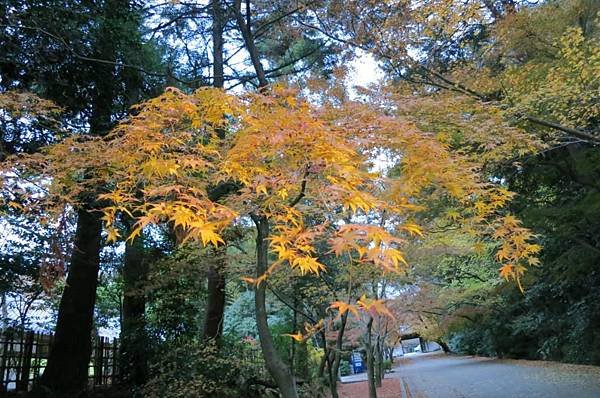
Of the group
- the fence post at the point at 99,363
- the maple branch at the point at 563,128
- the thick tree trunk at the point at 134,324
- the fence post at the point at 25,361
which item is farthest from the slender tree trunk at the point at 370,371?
the fence post at the point at 25,361

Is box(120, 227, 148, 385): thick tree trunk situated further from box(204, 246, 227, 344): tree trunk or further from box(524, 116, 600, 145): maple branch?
box(524, 116, 600, 145): maple branch

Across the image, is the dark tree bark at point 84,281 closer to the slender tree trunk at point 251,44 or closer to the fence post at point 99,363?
the fence post at point 99,363

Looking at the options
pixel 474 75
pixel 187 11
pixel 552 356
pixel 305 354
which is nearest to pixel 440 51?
pixel 474 75

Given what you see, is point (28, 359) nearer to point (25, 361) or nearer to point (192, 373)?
point (25, 361)

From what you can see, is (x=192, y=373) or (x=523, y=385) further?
(x=523, y=385)

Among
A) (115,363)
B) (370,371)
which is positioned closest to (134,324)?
(115,363)

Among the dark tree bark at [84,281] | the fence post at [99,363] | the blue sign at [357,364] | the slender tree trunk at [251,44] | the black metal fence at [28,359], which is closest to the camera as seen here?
the black metal fence at [28,359]

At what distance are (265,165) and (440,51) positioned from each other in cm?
835

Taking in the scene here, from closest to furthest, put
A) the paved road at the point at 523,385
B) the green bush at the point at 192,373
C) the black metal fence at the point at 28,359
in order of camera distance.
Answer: the black metal fence at the point at 28,359 → the green bush at the point at 192,373 → the paved road at the point at 523,385

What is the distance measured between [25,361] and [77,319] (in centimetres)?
120

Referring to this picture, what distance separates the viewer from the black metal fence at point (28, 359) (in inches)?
305

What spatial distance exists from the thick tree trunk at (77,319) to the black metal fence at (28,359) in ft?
0.78

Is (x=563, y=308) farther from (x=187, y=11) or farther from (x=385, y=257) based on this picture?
(x=385, y=257)

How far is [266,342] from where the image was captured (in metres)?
4.70
